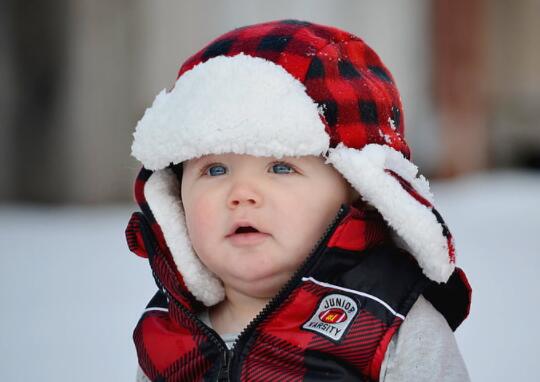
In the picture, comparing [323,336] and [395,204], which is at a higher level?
[395,204]

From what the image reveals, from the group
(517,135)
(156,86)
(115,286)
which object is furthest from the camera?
(517,135)

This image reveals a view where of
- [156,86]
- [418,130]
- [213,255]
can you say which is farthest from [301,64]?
[418,130]

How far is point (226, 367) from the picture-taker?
45.9 inches

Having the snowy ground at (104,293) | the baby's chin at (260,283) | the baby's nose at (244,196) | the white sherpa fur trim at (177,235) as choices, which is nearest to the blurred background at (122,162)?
the snowy ground at (104,293)

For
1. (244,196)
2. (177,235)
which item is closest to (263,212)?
(244,196)

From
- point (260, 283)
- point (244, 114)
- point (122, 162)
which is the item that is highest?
point (244, 114)

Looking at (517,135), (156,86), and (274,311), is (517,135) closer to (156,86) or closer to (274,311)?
(156,86)

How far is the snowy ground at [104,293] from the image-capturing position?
6.62ft

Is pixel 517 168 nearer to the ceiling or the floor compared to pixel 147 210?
nearer to the floor

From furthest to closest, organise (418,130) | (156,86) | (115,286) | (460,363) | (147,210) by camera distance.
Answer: (418,130), (156,86), (115,286), (147,210), (460,363)

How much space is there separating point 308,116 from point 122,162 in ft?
9.82

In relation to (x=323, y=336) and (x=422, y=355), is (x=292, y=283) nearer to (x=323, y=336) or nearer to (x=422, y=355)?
(x=323, y=336)

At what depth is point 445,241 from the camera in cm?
118

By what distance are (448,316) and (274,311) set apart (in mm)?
298
